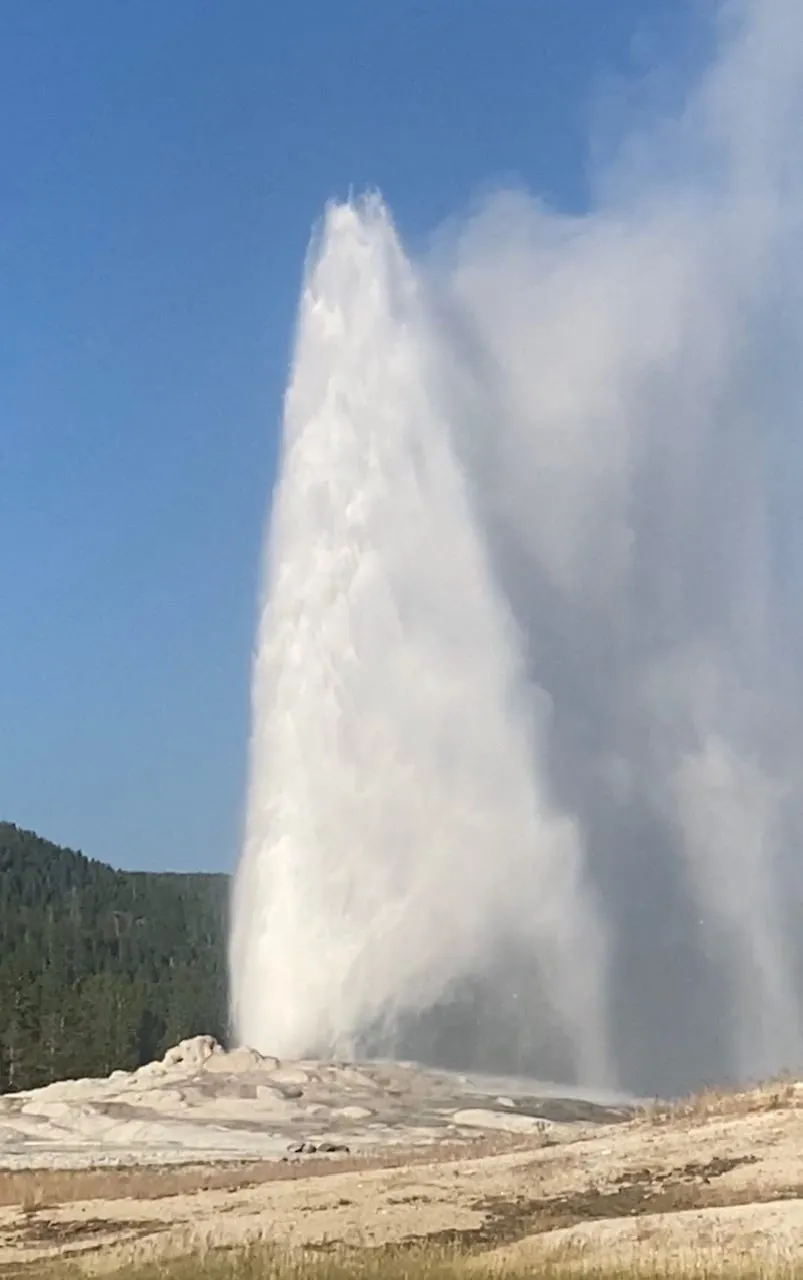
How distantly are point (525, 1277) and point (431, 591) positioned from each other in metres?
36.1

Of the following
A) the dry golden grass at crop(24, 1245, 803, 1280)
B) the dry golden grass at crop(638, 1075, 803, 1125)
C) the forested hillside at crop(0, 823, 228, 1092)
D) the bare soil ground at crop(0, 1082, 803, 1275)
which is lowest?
the dry golden grass at crop(24, 1245, 803, 1280)

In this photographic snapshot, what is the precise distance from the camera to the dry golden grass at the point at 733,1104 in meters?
21.6

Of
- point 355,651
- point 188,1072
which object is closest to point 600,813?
point 355,651

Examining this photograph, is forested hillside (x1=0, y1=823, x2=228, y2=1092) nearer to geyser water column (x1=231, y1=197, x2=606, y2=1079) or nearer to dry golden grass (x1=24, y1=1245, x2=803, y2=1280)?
geyser water column (x1=231, y1=197, x2=606, y2=1079)

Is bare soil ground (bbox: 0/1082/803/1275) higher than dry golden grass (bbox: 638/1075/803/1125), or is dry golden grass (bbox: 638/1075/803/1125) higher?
dry golden grass (bbox: 638/1075/803/1125)

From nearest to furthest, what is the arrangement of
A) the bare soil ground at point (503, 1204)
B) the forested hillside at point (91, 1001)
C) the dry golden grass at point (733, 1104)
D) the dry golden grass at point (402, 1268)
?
the dry golden grass at point (402, 1268) < the bare soil ground at point (503, 1204) < the dry golden grass at point (733, 1104) < the forested hillside at point (91, 1001)

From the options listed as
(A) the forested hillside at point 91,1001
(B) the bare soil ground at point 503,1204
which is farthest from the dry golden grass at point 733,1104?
(A) the forested hillside at point 91,1001

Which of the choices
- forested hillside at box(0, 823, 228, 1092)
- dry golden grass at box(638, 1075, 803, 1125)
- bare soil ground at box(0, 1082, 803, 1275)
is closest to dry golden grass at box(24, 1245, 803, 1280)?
bare soil ground at box(0, 1082, 803, 1275)

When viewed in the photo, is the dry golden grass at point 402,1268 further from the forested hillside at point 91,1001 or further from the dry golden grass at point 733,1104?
the forested hillside at point 91,1001

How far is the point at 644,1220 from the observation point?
15945mm

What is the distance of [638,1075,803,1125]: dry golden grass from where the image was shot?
70.9 ft

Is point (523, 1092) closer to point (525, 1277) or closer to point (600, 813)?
point (600, 813)

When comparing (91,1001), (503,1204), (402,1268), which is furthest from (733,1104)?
(91,1001)

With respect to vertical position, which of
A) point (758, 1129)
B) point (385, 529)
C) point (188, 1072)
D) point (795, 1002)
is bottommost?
point (758, 1129)
